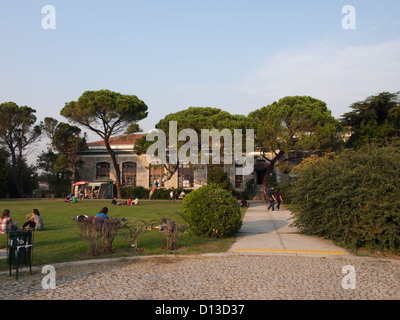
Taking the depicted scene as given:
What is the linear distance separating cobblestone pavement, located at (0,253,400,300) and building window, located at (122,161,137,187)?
109ft

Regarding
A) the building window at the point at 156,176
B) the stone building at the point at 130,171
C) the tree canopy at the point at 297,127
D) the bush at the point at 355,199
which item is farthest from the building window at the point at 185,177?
the bush at the point at 355,199

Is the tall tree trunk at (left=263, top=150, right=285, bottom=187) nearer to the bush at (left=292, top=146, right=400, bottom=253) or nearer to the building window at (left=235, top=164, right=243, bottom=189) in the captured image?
the building window at (left=235, top=164, right=243, bottom=189)

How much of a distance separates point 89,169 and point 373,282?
38492 mm

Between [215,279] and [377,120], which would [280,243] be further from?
[377,120]

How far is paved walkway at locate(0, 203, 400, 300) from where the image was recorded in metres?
4.94

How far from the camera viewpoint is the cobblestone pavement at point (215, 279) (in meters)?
4.91

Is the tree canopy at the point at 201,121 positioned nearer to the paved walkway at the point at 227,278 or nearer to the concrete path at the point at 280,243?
the concrete path at the point at 280,243

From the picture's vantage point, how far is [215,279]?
18.9 ft

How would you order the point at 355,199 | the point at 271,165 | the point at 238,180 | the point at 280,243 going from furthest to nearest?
the point at 238,180 < the point at 271,165 < the point at 280,243 < the point at 355,199

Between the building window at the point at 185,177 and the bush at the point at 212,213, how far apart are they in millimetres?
29131

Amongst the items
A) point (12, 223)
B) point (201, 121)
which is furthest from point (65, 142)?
point (12, 223)

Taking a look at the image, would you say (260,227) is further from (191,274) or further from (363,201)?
(191,274)

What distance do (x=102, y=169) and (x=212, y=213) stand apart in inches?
1307
